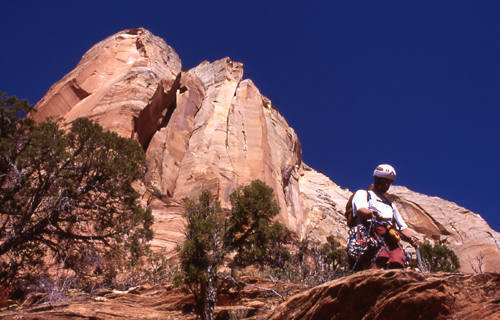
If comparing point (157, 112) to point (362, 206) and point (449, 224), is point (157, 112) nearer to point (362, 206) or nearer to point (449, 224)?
point (362, 206)

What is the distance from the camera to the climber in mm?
5047

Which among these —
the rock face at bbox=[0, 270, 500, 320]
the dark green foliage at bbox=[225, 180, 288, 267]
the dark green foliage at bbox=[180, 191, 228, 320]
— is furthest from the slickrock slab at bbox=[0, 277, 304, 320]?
the dark green foliage at bbox=[225, 180, 288, 267]

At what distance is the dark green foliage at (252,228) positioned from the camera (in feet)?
54.4

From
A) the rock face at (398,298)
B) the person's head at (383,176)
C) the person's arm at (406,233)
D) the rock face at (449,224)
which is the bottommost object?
the rock face at (398,298)

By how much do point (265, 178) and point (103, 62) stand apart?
17.5 meters

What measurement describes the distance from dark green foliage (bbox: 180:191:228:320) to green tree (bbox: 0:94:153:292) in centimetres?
240

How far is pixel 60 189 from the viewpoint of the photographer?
12492 millimetres

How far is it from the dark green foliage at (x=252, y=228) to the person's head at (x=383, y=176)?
1092 centimetres

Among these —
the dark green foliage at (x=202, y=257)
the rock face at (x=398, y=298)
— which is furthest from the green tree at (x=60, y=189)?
the rock face at (x=398, y=298)

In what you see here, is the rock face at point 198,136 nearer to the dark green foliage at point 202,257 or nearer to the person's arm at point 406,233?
the dark green foliage at point 202,257

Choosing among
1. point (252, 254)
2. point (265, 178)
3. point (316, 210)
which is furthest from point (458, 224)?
point (252, 254)

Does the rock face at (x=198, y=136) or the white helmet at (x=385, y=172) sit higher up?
the rock face at (x=198, y=136)

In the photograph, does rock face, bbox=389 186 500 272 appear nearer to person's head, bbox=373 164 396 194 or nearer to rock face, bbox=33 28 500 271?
rock face, bbox=33 28 500 271

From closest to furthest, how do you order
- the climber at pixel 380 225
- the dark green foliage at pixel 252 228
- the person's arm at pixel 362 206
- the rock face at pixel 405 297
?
the rock face at pixel 405 297
the climber at pixel 380 225
the person's arm at pixel 362 206
the dark green foliage at pixel 252 228
